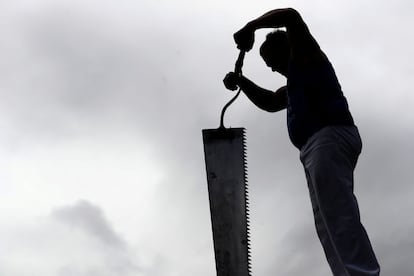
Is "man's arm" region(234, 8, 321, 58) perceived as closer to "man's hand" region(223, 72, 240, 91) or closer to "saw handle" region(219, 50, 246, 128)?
"saw handle" region(219, 50, 246, 128)

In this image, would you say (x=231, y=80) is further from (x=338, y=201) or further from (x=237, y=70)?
(x=338, y=201)

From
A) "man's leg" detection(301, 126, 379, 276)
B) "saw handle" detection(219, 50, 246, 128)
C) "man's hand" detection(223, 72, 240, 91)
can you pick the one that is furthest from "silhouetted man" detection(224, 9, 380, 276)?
"man's hand" detection(223, 72, 240, 91)

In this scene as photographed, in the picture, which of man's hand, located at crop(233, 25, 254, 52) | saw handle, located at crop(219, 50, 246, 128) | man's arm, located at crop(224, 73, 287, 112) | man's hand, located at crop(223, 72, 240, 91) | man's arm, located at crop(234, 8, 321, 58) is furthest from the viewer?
man's arm, located at crop(224, 73, 287, 112)

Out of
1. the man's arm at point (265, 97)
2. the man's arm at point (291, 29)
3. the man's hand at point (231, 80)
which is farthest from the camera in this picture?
the man's arm at point (265, 97)

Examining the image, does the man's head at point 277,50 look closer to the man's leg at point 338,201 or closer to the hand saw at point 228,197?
the hand saw at point 228,197

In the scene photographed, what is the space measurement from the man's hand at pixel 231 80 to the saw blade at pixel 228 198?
2.04 feet

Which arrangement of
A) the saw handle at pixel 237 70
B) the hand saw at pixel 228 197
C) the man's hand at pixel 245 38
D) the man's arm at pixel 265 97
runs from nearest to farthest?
the man's hand at pixel 245 38 → the hand saw at pixel 228 197 → the saw handle at pixel 237 70 → the man's arm at pixel 265 97

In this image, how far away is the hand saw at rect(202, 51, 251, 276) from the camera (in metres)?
4.24

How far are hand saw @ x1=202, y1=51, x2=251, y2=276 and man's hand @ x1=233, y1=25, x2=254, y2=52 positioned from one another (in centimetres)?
17

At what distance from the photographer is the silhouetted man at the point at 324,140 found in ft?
11.8

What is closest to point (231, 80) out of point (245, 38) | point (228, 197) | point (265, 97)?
point (265, 97)

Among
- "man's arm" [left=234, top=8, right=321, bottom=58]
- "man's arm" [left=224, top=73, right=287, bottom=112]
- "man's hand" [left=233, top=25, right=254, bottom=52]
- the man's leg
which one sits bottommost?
the man's leg

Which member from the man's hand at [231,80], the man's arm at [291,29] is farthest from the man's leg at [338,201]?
the man's hand at [231,80]

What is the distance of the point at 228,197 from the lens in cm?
433
